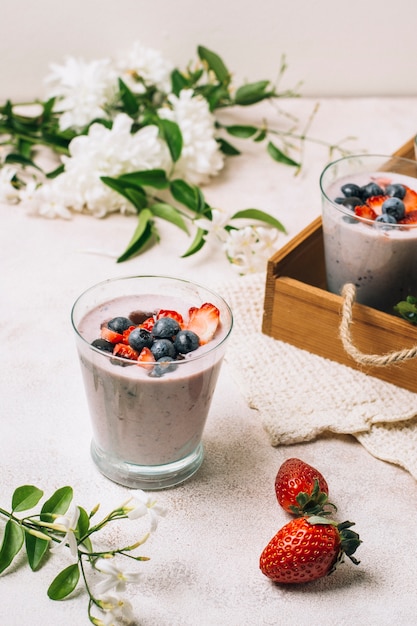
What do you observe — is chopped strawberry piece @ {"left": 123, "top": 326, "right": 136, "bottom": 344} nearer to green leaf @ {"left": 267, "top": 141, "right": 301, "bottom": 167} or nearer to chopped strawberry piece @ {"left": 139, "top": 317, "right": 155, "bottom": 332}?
chopped strawberry piece @ {"left": 139, "top": 317, "right": 155, "bottom": 332}

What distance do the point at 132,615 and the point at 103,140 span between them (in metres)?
1.26

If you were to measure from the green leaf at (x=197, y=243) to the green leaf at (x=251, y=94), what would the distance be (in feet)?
2.33

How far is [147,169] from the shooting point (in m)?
2.04

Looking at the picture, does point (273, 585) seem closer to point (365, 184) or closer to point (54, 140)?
point (365, 184)

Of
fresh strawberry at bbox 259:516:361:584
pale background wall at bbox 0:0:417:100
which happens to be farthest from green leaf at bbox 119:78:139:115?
fresh strawberry at bbox 259:516:361:584

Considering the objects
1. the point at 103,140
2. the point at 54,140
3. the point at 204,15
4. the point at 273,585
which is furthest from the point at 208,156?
the point at 273,585

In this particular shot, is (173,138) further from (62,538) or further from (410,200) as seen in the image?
(62,538)

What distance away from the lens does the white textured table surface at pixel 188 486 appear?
43.8 inches

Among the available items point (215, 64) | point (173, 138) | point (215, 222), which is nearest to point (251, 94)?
point (215, 64)

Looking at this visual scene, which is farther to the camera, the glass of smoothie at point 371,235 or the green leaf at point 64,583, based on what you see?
the glass of smoothie at point 371,235

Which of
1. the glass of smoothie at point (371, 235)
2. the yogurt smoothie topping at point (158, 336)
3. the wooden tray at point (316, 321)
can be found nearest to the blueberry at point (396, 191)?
the glass of smoothie at point (371, 235)

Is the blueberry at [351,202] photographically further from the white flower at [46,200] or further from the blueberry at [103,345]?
the white flower at [46,200]

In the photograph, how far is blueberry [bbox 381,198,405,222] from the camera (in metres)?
1.55

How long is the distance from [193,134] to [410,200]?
702 mm
